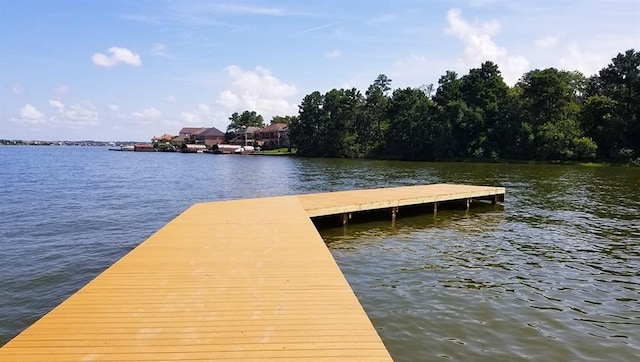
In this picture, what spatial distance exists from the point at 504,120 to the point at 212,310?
7142 cm

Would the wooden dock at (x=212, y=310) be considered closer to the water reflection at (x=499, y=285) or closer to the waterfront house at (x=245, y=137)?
the water reflection at (x=499, y=285)

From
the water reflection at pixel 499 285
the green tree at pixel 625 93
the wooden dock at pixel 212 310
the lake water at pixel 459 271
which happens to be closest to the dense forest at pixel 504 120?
the green tree at pixel 625 93

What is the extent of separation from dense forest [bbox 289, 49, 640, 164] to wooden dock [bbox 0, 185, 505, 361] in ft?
207

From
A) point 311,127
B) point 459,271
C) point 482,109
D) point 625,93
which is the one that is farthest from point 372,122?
point 459,271

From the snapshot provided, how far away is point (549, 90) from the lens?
64938 mm

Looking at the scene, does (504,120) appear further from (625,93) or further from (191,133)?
(191,133)

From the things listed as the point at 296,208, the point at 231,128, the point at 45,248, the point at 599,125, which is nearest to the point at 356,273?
the point at 296,208

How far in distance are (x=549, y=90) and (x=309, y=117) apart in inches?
2148

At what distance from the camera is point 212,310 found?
5734 mm

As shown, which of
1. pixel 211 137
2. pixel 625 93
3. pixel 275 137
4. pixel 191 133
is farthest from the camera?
pixel 191 133

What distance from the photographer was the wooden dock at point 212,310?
4.59m

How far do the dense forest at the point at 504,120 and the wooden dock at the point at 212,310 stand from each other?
63.1 m

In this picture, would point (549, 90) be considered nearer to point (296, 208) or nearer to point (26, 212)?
point (296, 208)

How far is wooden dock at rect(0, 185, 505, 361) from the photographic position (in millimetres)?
4586
